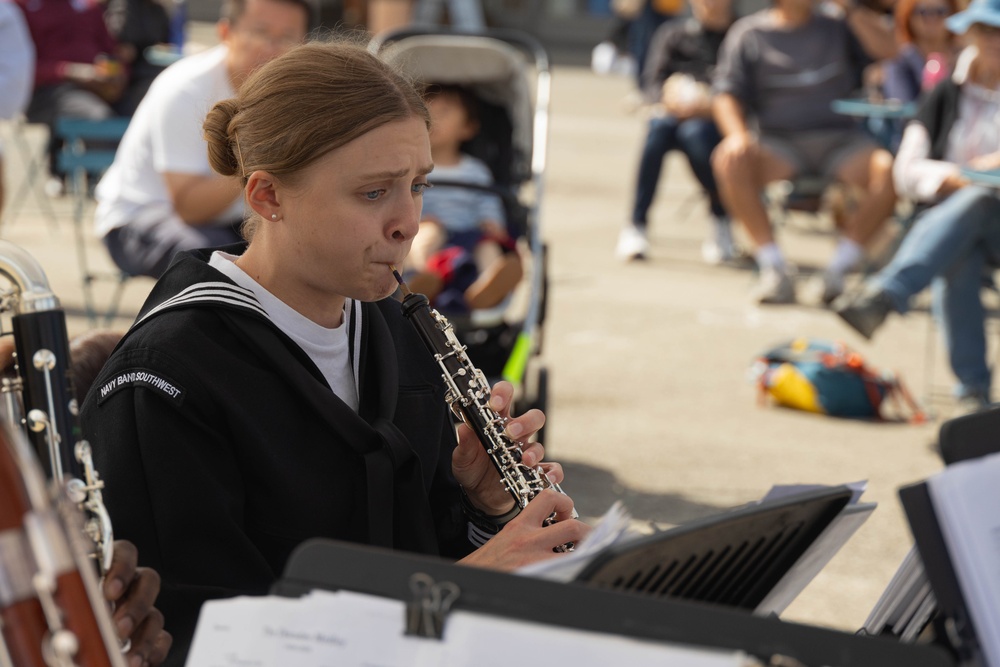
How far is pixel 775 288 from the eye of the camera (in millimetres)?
6754

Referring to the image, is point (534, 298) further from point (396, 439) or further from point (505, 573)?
point (505, 573)

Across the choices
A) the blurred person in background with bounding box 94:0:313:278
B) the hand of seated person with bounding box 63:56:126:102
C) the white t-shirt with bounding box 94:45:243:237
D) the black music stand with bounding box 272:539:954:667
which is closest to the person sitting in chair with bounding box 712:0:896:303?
the blurred person in background with bounding box 94:0:313:278

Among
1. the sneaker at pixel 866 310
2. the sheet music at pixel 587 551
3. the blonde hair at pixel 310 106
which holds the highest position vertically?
the blonde hair at pixel 310 106

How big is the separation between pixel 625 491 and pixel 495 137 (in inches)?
68.3

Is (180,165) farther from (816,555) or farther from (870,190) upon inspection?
(870,190)

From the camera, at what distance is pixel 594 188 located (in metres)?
10.0

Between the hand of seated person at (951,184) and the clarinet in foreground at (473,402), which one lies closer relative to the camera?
the clarinet in foreground at (473,402)

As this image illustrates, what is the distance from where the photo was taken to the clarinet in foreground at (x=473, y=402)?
196cm

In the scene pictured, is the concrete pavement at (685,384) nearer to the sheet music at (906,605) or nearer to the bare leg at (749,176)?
the bare leg at (749,176)

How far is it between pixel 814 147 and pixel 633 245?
129 cm

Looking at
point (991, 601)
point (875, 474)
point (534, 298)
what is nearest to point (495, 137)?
point (534, 298)

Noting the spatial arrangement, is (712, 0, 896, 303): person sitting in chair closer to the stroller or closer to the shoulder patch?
the stroller

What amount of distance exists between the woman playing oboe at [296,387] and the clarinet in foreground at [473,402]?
0.08ft

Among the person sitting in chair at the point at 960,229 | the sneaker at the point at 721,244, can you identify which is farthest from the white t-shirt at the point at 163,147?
the sneaker at the point at 721,244
